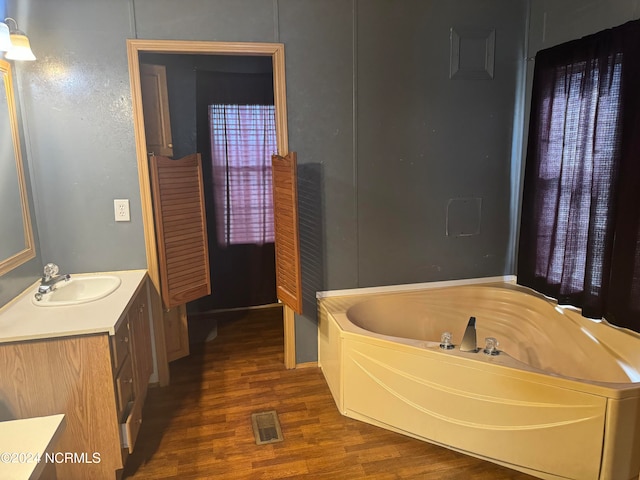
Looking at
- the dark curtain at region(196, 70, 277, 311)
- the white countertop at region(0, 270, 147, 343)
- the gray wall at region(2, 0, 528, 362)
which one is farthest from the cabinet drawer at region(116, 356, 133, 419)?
the dark curtain at region(196, 70, 277, 311)

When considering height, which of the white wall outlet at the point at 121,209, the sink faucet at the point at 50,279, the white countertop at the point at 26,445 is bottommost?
the white countertop at the point at 26,445

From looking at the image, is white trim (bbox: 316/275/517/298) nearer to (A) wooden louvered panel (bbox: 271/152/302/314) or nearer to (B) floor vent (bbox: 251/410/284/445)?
(A) wooden louvered panel (bbox: 271/152/302/314)

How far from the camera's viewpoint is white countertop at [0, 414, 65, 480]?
988 mm

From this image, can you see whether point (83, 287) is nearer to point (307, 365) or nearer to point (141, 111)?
point (141, 111)

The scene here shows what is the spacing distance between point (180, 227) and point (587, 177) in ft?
7.71

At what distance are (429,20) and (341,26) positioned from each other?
0.57 m

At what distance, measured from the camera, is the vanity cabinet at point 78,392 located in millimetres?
1820

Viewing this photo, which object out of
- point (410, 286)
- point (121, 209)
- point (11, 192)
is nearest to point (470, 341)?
point (410, 286)

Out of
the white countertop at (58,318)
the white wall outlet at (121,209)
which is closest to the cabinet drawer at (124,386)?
the white countertop at (58,318)

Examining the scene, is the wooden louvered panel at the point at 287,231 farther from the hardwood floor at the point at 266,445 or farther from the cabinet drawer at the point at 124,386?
the cabinet drawer at the point at 124,386

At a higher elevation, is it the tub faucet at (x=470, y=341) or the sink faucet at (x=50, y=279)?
the sink faucet at (x=50, y=279)

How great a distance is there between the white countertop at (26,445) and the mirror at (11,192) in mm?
1143

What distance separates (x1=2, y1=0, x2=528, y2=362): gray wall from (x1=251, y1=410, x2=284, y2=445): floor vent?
616 millimetres

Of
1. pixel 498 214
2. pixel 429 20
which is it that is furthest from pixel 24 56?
pixel 498 214
